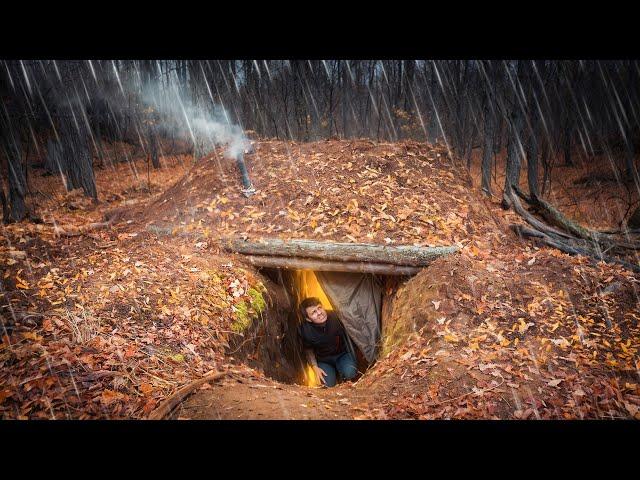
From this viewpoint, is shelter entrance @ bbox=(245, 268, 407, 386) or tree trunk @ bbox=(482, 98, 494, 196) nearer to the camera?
shelter entrance @ bbox=(245, 268, 407, 386)

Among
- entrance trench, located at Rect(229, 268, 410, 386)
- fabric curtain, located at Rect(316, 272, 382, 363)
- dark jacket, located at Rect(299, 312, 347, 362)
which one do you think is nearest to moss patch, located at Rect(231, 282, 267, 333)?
entrance trench, located at Rect(229, 268, 410, 386)

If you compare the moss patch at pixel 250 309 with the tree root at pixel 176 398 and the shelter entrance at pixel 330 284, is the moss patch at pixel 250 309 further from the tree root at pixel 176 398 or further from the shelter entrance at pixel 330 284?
the tree root at pixel 176 398

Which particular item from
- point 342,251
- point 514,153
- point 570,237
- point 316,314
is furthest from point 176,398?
point 514,153

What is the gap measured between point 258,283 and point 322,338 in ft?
4.35

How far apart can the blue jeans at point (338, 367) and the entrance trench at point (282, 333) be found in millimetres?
422

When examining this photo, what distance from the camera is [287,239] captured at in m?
5.52

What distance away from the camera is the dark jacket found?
5.60 metres

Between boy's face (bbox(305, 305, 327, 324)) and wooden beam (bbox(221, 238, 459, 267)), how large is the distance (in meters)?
0.75

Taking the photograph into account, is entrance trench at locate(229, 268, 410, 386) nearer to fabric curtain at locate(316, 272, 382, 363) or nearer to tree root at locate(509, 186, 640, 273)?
fabric curtain at locate(316, 272, 382, 363)

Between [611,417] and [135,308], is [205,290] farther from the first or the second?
[611,417]

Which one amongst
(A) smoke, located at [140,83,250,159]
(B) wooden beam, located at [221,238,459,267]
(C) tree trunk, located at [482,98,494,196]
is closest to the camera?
(B) wooden beam, located at [221,238,459,267]

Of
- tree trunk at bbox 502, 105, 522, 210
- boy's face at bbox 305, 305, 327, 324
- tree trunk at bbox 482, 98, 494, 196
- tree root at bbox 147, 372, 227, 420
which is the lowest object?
tree root at bbox 147, 372, 227, 420

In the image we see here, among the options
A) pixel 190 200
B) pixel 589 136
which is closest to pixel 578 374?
pixel 190 200

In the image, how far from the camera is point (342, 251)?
534 centimetres
